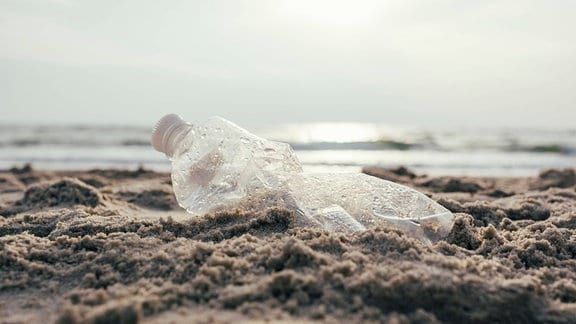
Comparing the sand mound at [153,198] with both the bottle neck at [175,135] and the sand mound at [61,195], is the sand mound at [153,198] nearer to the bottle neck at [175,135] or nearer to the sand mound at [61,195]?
the sand mound at [61,195]

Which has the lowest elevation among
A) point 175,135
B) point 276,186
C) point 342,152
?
point 342,152

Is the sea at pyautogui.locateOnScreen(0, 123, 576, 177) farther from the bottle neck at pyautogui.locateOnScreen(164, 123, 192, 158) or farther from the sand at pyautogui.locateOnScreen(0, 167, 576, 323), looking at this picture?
the sand at pyautogui.locateOnScreen(0, 167, 576, 323)

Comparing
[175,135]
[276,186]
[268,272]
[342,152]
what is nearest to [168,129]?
[175,135]

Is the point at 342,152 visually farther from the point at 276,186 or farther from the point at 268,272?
the point at 268,272

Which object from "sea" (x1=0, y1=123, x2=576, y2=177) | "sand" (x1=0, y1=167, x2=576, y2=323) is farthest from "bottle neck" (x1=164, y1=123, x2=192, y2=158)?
"sea" (x1=0, y1=123, x2=576, y2=177)

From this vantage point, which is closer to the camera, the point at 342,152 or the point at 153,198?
→ the point at 153,198

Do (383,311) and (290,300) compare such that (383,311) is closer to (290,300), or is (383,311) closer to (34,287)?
(290,300)
